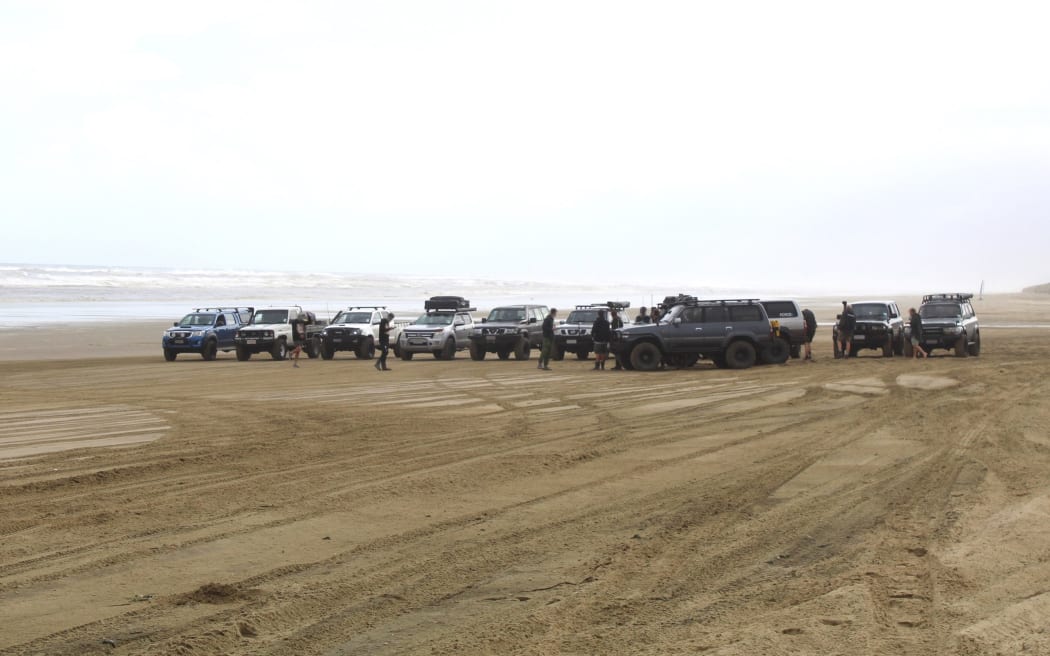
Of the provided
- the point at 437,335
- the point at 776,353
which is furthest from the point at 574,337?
the point at 776,353

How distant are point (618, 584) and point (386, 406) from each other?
→ 12.0 metres

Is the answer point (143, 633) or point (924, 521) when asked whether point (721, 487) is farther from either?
point (143, 633)

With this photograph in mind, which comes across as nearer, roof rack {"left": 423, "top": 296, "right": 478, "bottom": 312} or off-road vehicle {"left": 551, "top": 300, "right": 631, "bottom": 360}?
off-road vehicle {"left": 551, "top": 300, "right": 631, "bottom": 360}

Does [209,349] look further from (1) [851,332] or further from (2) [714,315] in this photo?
(1) [851,332]

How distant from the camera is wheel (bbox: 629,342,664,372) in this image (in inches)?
1102

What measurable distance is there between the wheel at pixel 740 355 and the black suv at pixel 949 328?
6.19 meters

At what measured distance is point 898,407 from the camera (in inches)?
693

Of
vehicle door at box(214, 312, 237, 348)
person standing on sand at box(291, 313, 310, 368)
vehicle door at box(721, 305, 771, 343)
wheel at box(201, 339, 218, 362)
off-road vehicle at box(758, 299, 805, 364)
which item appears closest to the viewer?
vehicle door at box(721, 305, 771, 343)

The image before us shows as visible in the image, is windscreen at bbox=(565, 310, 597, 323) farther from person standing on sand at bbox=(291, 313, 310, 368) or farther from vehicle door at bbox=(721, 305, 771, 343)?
person standing on sand at bbox=(291, 313, 310, 368)

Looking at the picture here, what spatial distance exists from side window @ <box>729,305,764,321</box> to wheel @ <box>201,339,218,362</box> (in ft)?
53.9

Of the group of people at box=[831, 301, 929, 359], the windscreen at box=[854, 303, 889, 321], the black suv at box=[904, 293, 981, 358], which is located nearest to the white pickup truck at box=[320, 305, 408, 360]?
the group of people at box=[831, 301, 929, 359]

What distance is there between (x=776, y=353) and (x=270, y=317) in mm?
16136

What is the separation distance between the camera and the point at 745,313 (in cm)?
2880

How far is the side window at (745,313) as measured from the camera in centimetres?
2867
